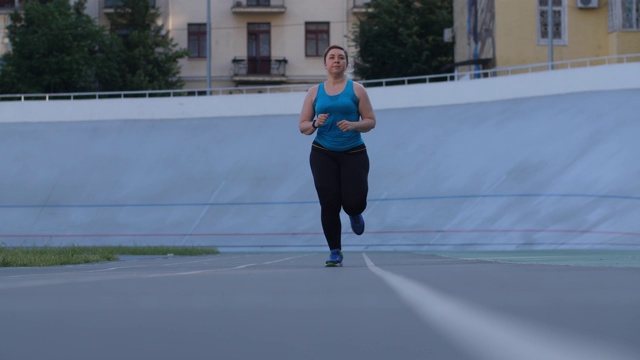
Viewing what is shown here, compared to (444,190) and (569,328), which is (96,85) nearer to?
(444,190)

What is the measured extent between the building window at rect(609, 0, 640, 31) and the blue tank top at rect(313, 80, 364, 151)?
38604 mm

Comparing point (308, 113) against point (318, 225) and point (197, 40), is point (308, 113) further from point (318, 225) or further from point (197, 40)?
point (197, 40)

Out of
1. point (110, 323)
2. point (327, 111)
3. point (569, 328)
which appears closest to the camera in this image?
point (569, 328)

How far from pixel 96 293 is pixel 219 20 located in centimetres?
5756

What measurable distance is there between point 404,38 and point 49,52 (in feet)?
54.3

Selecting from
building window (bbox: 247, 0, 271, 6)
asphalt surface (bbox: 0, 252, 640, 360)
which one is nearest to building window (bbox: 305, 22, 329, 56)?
building window (bbox: 247, 0, 271, 6)

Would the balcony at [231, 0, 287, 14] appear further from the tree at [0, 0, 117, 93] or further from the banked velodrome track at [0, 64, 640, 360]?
the banked velodrome track at [0, 64, 640, 360]

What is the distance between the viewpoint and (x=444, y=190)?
1289 inches

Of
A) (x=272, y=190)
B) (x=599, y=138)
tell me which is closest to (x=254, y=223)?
(x=272, y=190)

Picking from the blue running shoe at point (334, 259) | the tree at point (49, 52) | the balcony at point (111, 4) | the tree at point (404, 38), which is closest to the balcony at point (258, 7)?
the balcony at point (111, 4)

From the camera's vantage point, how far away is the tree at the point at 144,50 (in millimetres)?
58031

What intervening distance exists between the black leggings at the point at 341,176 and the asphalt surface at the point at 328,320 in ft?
12.5

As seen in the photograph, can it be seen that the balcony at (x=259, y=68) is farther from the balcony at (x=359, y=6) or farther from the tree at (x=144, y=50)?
the balcony at (x=359, y=6)

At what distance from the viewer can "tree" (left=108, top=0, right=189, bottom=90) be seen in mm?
58031
